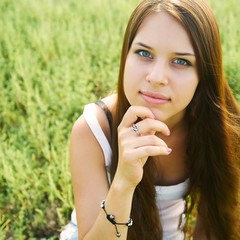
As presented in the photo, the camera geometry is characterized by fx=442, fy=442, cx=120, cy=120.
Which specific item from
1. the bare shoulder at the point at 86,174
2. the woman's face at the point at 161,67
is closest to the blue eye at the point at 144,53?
the woman's face at the point at 161,67

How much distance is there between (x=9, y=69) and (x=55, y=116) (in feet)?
2.42

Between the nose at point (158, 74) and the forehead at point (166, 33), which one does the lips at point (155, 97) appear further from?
the forehead at point (166, 33)

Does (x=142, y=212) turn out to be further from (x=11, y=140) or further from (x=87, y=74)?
(x=87, y=74)

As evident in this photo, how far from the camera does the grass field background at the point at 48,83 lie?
262cm

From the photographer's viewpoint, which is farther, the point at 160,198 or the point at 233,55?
the point at 233,55

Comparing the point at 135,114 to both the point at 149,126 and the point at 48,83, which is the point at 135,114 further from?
the point at 48,83

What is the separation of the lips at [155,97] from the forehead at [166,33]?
18 cm

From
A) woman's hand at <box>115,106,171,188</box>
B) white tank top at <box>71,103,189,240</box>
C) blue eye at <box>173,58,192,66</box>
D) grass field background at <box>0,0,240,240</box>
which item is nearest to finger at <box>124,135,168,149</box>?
woman's hand at <box>115,106,171,188</box>

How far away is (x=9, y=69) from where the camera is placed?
3.67 metres

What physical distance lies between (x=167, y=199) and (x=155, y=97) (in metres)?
0.80

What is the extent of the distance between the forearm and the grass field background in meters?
0.80

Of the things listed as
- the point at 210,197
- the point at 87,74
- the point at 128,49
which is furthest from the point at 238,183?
the point at 87,74

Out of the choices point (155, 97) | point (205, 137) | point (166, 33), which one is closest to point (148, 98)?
point (155, 97)

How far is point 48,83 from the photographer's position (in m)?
3.48
